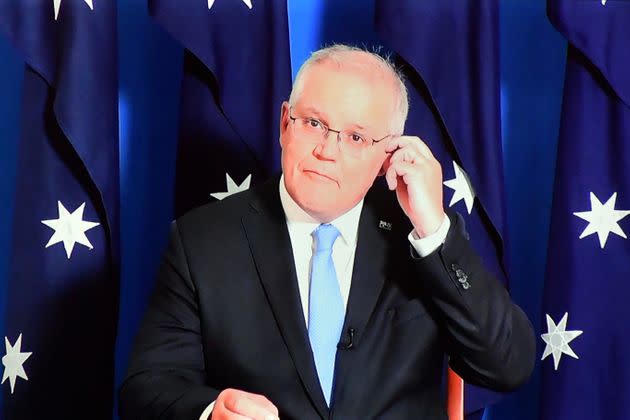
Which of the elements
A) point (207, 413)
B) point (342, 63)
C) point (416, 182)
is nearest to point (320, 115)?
point (342, 63)

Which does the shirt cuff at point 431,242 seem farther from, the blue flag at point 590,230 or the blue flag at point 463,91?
the blue flag at point 590,230

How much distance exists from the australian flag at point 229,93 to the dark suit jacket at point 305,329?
733 mm

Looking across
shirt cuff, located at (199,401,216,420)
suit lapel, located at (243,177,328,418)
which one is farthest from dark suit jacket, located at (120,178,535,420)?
shirt cuff, located at (199,401,216,420)

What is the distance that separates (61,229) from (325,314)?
44.1 inches

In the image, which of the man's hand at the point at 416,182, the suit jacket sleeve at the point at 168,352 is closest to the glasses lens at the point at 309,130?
the man's hand at the point at 416,182

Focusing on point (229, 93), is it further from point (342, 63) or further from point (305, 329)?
point (305, 329)

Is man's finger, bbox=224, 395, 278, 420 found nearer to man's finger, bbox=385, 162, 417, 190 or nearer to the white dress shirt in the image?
the white dress shirt

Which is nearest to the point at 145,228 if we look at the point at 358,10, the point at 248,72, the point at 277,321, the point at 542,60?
the point at 248,72

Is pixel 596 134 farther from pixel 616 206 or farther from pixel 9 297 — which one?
pixel 9 297

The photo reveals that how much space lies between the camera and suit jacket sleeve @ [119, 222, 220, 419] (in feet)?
5.74

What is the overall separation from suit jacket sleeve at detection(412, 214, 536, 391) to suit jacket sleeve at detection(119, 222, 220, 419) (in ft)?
1.59

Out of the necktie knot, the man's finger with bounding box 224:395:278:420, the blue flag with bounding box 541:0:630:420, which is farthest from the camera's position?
the blue flag with bounding box 541:0:630:420

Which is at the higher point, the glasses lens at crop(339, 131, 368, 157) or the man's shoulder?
the glasses lens at crop(339, 131, 368, 157)

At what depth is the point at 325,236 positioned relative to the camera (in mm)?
1899
